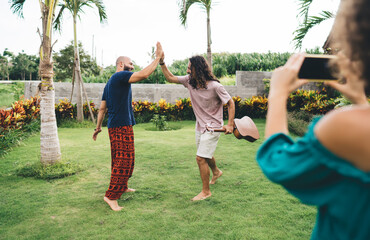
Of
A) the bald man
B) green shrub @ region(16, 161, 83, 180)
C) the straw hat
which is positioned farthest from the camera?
green shrub @ region(16, 161, 83, 180)

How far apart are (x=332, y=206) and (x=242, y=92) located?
13249mm

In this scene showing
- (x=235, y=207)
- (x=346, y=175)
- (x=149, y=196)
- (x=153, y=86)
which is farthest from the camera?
(x=153, y=86)

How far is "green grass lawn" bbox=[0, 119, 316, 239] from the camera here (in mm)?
3352

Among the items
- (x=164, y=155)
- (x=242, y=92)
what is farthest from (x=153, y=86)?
(x=164, y=155)

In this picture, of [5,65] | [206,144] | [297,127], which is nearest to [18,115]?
[206,144]

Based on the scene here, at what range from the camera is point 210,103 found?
4434 mm

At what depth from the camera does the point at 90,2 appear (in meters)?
10.8

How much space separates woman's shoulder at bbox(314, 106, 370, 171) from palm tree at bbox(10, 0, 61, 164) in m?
5.55

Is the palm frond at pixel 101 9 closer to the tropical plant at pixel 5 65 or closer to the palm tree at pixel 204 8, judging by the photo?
the palm tree at pixel 204 8

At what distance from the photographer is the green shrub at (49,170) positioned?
5289 mm

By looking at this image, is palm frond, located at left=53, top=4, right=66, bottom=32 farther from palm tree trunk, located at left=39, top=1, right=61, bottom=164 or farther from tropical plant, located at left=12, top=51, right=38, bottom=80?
tropical plant, located at left=12, top=51, right=38, bottom=80

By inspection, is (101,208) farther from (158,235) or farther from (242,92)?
(242,92)

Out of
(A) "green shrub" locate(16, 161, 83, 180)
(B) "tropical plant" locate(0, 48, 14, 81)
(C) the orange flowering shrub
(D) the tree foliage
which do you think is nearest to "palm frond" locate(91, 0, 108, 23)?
(C) the orange flowering shrub

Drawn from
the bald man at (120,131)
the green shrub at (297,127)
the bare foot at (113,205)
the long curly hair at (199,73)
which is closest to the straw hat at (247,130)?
the long curly hair at (199,73)
